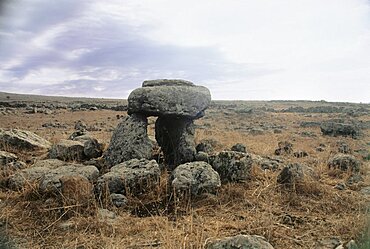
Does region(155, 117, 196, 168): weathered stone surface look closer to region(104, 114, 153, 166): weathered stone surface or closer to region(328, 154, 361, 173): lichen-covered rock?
region(104, 114, 153, 166): weathered stone surface

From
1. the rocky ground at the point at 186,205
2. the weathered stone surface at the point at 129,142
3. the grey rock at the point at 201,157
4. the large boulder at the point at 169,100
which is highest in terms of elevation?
the large boulder at the point at 169,100

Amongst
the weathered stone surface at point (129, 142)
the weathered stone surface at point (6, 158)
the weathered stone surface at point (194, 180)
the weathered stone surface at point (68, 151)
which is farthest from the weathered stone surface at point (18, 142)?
the weathered stone surface at point (194, 180)

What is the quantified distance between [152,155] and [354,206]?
408 centimetres

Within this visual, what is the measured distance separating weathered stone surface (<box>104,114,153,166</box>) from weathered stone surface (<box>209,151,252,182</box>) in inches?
59.5

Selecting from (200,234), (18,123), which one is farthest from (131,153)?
(18,123)

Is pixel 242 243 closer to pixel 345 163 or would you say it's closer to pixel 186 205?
pixel 186 205

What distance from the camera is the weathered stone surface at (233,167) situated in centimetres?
686

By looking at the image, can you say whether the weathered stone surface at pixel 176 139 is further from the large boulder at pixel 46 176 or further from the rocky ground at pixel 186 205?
the large boulder at pixel 46 176

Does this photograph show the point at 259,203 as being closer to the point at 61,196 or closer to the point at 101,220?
the point at 101,220

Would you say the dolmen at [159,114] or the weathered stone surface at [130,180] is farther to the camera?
the dolmen at [159,114]

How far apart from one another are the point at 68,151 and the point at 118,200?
9.52 ft

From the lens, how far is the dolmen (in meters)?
7.69

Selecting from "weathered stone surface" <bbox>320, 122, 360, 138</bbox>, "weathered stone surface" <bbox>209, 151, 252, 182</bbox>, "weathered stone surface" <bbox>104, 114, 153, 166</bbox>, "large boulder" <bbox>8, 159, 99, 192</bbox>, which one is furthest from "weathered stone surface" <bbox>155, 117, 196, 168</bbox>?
"weathered stone surface" <bbox>320, 122, 360, 138</bbox>

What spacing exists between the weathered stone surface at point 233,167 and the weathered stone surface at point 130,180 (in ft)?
3.73
